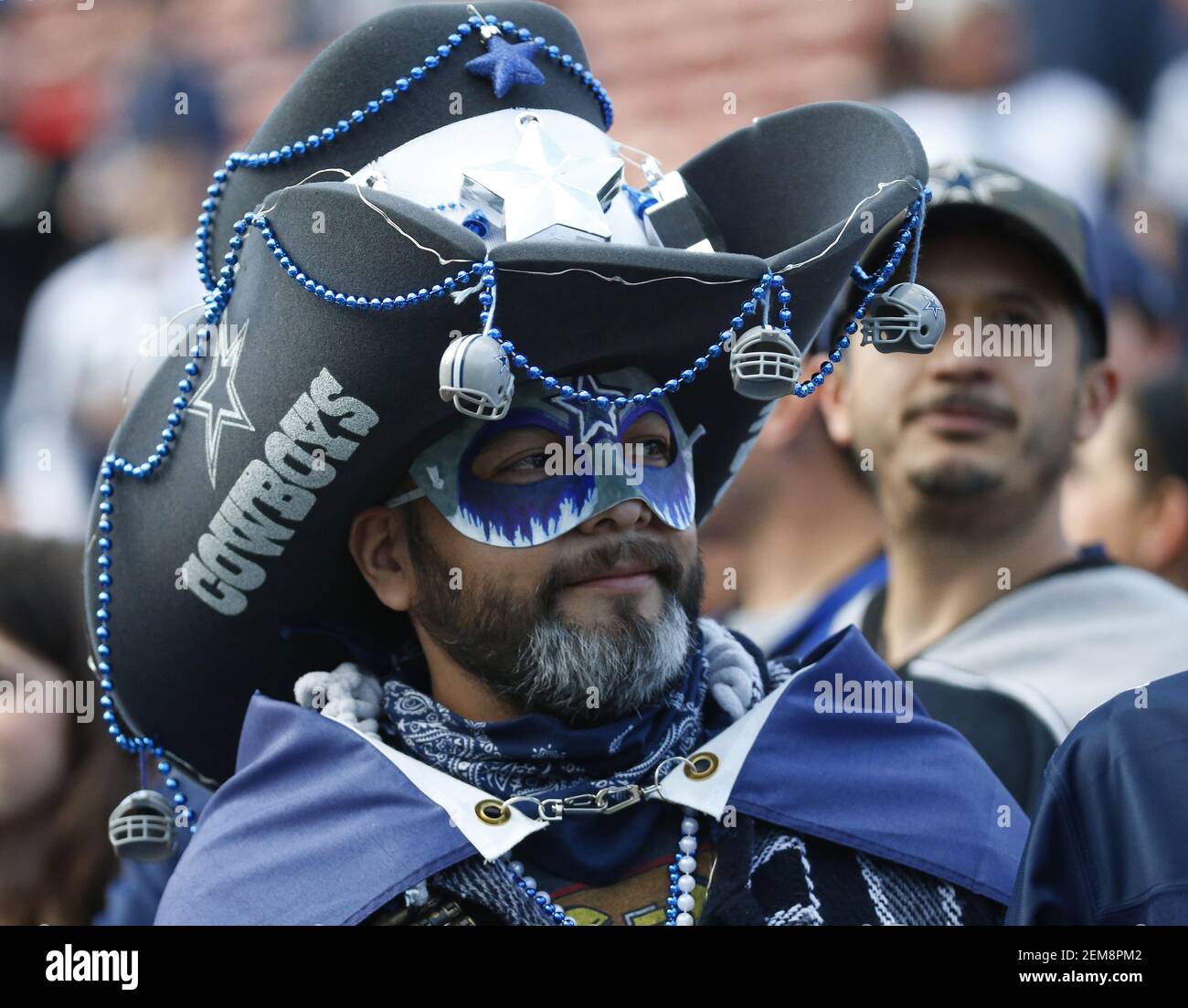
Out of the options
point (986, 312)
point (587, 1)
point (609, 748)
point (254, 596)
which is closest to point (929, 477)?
point (986, 312)

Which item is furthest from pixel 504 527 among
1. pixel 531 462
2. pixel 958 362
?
pixel 958 362

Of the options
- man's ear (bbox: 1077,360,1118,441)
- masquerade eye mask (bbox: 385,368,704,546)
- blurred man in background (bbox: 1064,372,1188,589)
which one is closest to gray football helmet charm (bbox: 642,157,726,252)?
masquerade eye mask (bbox: 385,368,704,546)

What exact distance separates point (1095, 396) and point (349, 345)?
1.78m

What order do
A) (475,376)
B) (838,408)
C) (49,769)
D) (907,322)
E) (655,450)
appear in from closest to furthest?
(475,376)
(907,322)
(655,450)
(49,769)
(838,408)

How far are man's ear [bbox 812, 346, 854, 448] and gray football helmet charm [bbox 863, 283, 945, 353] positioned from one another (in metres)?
1.30

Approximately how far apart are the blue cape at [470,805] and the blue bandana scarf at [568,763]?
5cm

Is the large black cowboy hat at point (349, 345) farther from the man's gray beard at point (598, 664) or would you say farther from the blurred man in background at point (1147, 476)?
the blurred man in background at point (1147, 476)

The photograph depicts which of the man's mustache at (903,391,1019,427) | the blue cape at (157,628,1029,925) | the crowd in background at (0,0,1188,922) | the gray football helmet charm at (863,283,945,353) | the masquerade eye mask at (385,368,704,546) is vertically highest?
the crowd in background at (0,0,1188,922)

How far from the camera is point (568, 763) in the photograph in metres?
2.84

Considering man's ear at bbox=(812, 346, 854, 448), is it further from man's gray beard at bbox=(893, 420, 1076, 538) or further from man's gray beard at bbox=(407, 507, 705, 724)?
man's gray beard at bbox=(407, 507, 705, 724)

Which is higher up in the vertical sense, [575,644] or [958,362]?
[958,362]

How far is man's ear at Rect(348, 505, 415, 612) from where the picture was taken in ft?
9.92

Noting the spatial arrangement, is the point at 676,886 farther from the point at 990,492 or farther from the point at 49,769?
the point at 49,769

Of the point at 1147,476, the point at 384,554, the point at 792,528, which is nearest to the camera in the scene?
the point at 384,554
